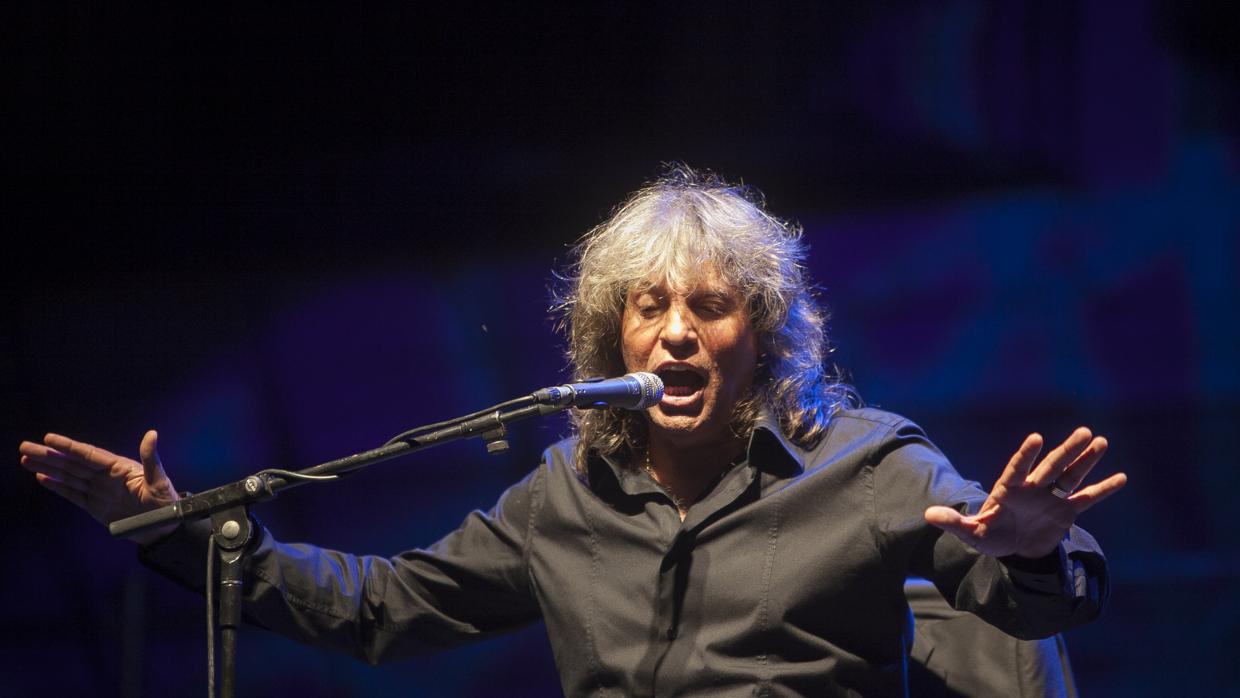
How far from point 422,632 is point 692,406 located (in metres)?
0.84

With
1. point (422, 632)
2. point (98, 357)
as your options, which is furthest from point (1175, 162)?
point (98, 357)

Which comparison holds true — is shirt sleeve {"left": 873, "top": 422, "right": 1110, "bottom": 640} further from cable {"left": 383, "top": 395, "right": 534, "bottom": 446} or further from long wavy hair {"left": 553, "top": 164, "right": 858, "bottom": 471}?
A: cable {"left": 383, "top": 395, "right": 534, "bottom": 446}

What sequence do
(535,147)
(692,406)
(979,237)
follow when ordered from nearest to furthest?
(692,406) < (979,237) < (535,147)

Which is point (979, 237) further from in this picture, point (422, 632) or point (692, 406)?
point (422, 632)

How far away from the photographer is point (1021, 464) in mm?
1851

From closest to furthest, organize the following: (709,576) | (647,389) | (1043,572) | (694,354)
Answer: (1043,572) → (647,389) → (709,576) → (694,354)

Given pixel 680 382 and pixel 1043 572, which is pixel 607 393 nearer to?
pixel 680 382

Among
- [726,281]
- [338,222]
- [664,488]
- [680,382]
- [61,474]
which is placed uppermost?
[338,222]

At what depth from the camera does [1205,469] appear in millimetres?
3150

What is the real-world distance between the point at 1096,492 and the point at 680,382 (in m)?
1.07

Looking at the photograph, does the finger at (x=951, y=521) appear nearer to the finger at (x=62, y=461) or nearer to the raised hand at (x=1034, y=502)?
the raised hand at (x=1034, y=502)

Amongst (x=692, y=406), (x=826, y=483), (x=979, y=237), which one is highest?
(x=979, y=237)

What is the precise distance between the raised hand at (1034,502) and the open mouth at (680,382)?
87cm

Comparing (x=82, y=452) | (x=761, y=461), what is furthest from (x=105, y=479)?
(x=761, y=461)
